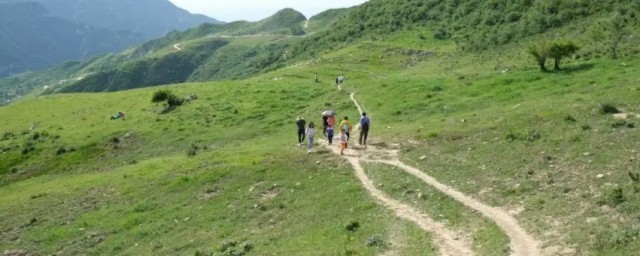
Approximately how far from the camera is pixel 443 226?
72.0ft

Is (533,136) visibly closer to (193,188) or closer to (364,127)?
(364,127)

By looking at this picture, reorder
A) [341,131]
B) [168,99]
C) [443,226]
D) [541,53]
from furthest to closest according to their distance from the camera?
[168,99], [541,53], [341,131], [443,226]

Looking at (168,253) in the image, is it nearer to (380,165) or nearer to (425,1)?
(380,165)

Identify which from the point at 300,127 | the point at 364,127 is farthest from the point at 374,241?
the point at 300,127

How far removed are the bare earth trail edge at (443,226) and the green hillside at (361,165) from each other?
0.19m

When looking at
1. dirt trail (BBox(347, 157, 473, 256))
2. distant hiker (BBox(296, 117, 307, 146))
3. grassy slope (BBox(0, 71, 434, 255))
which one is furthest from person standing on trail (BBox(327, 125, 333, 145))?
dirt trail (BBox(347, 157, 473, 256))

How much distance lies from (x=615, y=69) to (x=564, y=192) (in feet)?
95.8

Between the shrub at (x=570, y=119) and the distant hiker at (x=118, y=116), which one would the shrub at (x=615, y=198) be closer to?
the shrub at (x=570, y=119)

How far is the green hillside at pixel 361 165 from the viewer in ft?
71.8

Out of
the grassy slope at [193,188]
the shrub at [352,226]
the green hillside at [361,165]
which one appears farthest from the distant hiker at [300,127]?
the shrub at [352,226]

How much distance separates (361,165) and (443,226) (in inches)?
472

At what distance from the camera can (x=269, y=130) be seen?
174 feet

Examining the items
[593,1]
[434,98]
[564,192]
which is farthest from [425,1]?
[564,192]

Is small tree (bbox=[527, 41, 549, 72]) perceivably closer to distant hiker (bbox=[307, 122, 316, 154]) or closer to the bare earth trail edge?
distant hiker (bbox=[307, 122, 316, 154])
